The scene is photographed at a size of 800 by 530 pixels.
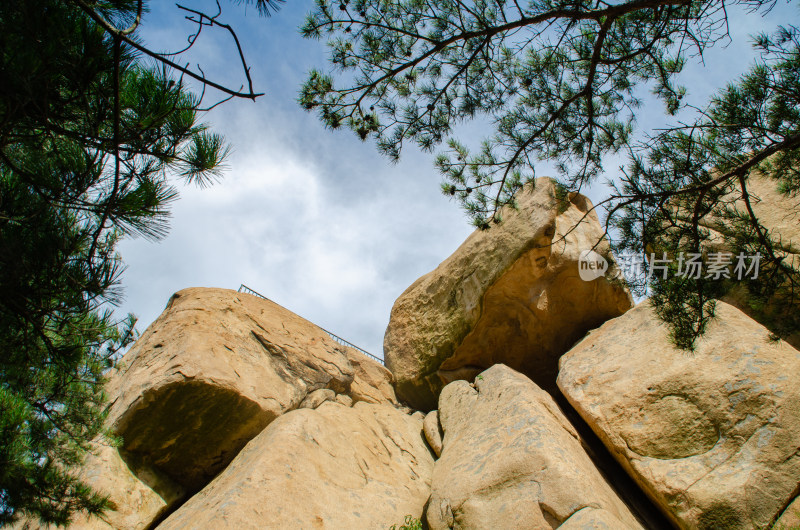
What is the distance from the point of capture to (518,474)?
4.81m

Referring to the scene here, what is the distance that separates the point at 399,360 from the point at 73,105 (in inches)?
266

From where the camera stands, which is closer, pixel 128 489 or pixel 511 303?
pixel 128 489

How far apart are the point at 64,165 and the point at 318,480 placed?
13.2ft

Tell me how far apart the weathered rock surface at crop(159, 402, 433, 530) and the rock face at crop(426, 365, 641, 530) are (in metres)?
0.51

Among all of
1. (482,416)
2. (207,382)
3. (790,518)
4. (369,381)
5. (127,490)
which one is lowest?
(790,518)

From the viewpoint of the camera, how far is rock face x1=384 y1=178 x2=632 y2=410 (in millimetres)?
7160

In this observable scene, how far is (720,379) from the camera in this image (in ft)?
17.1

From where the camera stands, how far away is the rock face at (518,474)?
14.3 feet

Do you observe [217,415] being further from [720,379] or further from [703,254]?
[720,379]

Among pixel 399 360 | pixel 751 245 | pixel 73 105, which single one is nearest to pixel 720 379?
pixel 751 245

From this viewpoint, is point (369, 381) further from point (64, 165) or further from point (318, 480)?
point (64, 165)

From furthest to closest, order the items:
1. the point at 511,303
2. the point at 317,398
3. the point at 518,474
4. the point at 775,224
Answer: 1. the point at 511,303
2. the point at 775,224
3. the point at 317,398
4. the point at 518,474

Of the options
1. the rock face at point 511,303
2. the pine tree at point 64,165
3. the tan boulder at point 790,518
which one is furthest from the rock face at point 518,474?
the pine tree at point 64,165

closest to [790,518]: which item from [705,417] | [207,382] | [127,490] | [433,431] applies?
[705,417]
